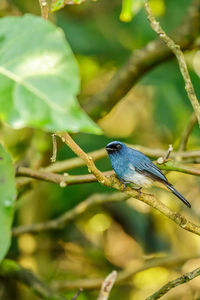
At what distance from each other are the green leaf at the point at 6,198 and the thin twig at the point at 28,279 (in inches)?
75.6

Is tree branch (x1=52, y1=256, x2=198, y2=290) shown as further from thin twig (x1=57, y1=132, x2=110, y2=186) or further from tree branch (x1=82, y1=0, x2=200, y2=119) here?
thin twig (x1=57, y1=132, x2=110, y2=186)

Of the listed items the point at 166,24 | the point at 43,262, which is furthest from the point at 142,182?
the point at 166,24

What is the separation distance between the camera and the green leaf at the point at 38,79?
1.15 m

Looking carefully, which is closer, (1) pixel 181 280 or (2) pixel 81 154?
(2) pixel 81 154

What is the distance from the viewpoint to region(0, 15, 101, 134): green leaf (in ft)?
3.77

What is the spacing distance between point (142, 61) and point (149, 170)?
0.94m

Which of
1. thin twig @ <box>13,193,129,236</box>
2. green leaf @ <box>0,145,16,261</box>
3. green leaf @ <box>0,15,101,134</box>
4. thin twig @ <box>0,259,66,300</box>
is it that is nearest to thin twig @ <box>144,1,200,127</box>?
green leaf @ <box>0,145,16,261</box>

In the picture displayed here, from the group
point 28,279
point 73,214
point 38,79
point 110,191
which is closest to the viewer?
point 38,79

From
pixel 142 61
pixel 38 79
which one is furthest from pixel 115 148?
pixel 38 79

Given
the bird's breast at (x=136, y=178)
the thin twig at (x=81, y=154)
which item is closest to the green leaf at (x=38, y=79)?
the thin twig at (x=81, y=154)

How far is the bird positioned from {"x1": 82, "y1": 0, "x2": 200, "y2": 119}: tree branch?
549 mm

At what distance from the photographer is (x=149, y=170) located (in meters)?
3.13

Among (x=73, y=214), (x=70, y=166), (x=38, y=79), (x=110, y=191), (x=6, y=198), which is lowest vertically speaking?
(x=110, y=191)

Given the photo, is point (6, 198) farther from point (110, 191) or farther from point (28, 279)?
point (110, 191)
